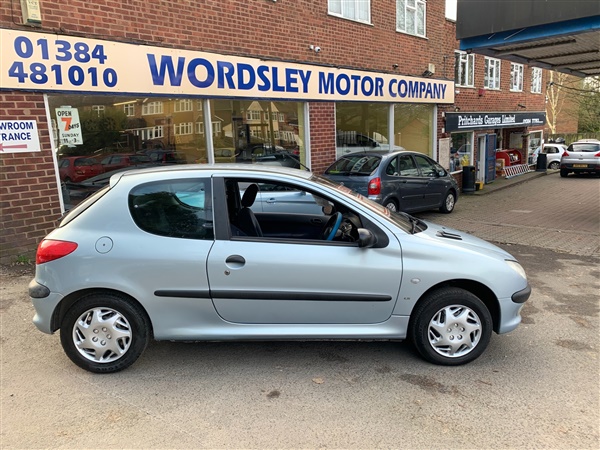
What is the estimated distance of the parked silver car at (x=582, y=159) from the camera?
19.8 m

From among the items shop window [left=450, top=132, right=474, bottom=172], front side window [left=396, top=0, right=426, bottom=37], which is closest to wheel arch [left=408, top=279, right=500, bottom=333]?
front side window [left=396, top=0, right=426, bottom=37]

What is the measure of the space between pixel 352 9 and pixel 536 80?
1602 cm

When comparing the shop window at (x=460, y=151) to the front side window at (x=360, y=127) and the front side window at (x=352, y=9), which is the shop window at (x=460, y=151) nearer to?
the front side window at (x=360, y=127)

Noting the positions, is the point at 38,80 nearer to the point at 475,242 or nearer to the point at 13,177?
the point at 13,177

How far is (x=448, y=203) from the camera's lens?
11414 mm

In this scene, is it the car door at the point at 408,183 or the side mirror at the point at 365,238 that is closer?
the side mirror at the point at 365,238

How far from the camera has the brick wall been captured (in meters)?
6.30

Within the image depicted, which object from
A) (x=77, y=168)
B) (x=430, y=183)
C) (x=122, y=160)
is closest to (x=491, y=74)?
(x=430, y=183)

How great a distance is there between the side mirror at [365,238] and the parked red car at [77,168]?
543 centimetres

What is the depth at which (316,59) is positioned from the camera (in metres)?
10.4

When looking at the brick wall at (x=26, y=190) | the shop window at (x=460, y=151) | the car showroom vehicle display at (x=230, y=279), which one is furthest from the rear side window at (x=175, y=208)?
the shop window at (x=460, y=151)

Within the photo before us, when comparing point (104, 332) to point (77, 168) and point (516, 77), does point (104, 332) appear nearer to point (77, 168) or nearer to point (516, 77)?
point (77, 168)

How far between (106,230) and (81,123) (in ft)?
14.9

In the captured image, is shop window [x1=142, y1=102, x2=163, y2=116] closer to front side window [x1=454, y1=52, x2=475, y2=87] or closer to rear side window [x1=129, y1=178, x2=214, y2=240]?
rear side window [x1=129, y1=178, x2=214, y2=240]
